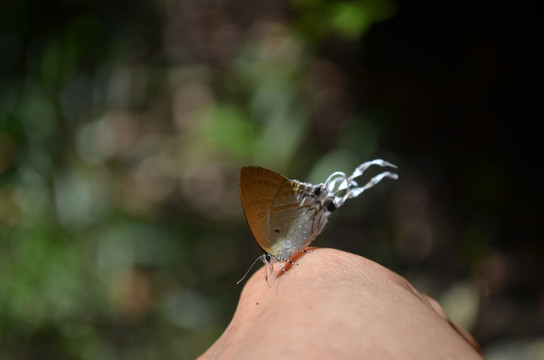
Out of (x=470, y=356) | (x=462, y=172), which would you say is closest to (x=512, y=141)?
(x=462, y=172)

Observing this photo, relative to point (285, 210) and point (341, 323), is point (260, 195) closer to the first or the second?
point (285, 210)

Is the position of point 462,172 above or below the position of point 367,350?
below

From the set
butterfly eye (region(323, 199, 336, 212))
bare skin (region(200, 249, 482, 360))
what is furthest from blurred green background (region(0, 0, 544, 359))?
bare skin (region(200, 249, 482, 360))

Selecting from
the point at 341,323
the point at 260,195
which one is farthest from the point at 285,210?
the point at 341,323

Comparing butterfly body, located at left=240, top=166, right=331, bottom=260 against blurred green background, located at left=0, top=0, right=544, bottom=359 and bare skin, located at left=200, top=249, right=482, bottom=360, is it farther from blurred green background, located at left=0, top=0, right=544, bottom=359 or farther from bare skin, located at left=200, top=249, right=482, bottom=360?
blurred green background, located at left=0, top=0, right=544, bottom=359

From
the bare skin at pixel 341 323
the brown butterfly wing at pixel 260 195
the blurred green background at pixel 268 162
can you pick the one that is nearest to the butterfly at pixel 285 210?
the brown butterfly wing at pixel 260 195

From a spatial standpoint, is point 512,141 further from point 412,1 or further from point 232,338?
point 232,338

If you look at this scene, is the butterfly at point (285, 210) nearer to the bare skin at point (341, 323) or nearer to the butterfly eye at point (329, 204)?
the butterfly eye at point (329, 204)
